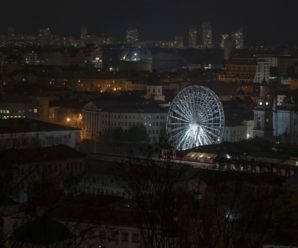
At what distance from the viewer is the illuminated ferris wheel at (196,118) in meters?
23.8

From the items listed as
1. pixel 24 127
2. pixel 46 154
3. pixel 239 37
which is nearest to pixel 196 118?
pixel 24 127

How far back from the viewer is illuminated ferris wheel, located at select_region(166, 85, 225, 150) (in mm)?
23847

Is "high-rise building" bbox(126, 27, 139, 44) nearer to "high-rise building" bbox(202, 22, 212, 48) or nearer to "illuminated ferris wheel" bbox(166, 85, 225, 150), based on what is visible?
"high-rise building" bbox(202, 22, 212, 48)

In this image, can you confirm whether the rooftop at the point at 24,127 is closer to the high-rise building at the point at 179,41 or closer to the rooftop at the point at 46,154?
the rooftop at the point at 46,154

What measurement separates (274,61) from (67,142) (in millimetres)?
30655

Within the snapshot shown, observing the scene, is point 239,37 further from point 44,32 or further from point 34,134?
point 34,134

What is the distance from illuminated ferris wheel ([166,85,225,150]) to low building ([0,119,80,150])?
9.17ft

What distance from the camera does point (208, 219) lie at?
6.71m

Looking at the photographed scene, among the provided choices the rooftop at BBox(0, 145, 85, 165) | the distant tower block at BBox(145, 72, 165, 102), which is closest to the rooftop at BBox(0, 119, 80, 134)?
the rooftop at BBox(0, 145, 85, 165)

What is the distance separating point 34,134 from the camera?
76.4 feet

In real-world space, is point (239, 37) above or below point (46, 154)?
above

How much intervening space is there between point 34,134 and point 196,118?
166 inches

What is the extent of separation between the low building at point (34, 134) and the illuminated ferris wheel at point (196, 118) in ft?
9.17

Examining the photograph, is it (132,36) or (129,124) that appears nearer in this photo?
(129,124)
